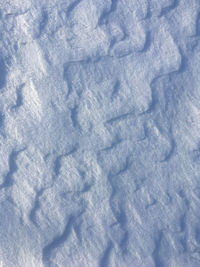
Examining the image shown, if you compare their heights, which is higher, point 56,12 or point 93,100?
point 56,12

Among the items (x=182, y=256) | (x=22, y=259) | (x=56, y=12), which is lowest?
(x=182, y=256)

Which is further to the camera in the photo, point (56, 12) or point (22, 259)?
point (56, 12)

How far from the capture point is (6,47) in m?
1.01

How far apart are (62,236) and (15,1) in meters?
0.75

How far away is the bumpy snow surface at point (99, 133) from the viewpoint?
98cm

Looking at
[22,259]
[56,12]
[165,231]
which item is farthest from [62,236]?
[56,12]

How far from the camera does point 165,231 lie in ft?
3.31

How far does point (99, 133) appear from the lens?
40.4 inches

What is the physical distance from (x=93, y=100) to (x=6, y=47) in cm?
32

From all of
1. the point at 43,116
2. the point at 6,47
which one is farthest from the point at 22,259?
the point at 6,47

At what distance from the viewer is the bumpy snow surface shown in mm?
976

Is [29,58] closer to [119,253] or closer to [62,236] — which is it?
[62,236]

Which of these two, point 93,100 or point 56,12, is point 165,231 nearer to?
point 93,100

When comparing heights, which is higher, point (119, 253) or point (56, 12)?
point (56, 12)
